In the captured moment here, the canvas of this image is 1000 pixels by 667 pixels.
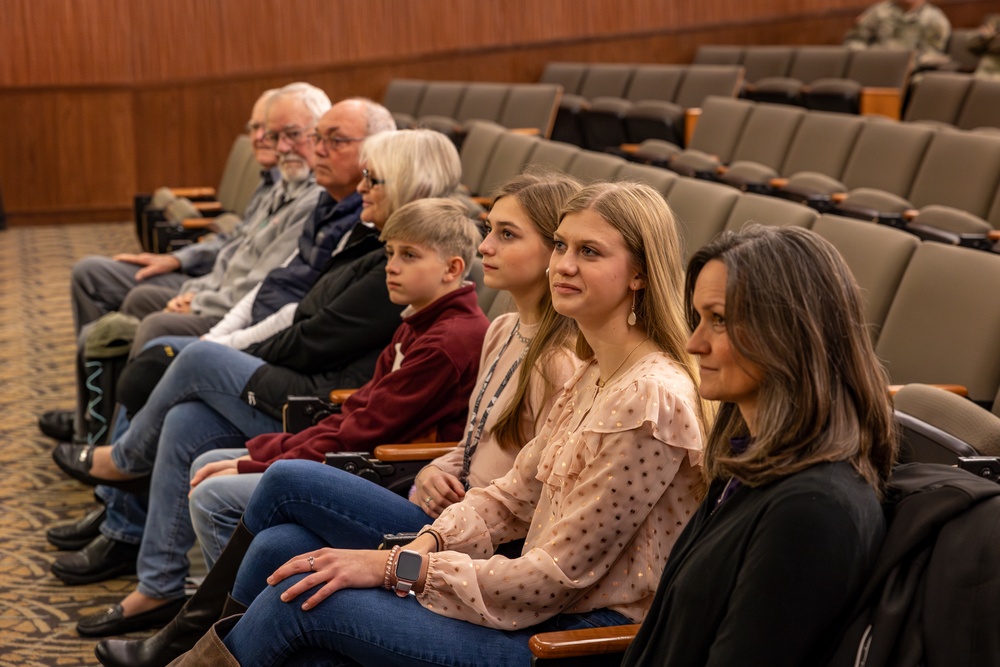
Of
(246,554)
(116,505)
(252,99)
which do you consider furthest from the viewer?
(252,99)

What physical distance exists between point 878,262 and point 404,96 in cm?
533

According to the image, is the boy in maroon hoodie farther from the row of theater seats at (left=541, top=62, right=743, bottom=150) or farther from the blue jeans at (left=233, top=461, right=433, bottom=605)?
the row of theater seats at (left=541, top=62, right=743, bottom=150)

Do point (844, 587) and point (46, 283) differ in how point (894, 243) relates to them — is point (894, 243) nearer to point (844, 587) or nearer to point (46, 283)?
point (844, 587)

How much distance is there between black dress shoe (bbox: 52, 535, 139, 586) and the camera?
258 centimetres

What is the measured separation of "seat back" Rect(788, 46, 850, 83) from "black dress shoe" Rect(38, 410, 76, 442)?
464 cm

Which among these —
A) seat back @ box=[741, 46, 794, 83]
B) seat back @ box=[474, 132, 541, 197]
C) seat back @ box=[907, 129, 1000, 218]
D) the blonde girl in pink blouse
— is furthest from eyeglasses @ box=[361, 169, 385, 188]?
seat back @ box=[741, 46, 794, 83]

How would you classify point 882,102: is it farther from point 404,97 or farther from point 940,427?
point 940,427

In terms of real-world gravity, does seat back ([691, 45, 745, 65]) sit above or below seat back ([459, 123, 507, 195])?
above

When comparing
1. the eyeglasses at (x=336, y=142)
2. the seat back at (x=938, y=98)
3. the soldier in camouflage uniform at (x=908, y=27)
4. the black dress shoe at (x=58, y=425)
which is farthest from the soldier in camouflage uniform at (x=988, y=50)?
the black dress shoe at (x=58, y=425)

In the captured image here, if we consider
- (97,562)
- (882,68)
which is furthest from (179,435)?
(882,68)

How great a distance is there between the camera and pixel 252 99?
24.8 feet

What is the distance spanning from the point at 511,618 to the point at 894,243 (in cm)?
132

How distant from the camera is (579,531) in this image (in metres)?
1.33

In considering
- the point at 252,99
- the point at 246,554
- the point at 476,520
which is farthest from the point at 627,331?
the point at 252,99
